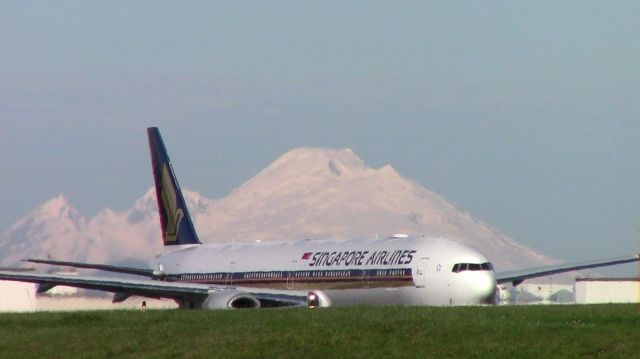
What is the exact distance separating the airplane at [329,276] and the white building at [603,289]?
36.8 meters

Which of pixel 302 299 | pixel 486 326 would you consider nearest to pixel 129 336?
pixel 486 326

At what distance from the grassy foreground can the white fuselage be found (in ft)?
42.5

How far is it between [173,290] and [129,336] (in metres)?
21.0

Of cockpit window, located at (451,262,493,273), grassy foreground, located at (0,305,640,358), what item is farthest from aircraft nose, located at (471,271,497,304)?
grassy foreground, located at (0,305,640,358)

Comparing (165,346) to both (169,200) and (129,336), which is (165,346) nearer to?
(129,336)

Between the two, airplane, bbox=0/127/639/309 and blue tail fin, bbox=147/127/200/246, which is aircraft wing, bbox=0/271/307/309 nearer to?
airplane, bbox=0/127/639/309

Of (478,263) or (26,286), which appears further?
(26,286)

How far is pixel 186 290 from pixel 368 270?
24.2 feet

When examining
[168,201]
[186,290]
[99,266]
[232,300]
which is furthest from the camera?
[168,201]

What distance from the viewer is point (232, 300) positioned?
59.2 meters

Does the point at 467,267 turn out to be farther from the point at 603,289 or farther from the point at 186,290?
the point at 603,289

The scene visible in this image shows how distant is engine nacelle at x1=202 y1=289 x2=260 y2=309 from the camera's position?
193 feet

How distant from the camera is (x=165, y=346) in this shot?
3922cm

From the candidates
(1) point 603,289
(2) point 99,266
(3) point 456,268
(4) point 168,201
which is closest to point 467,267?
(3) point 456,268
